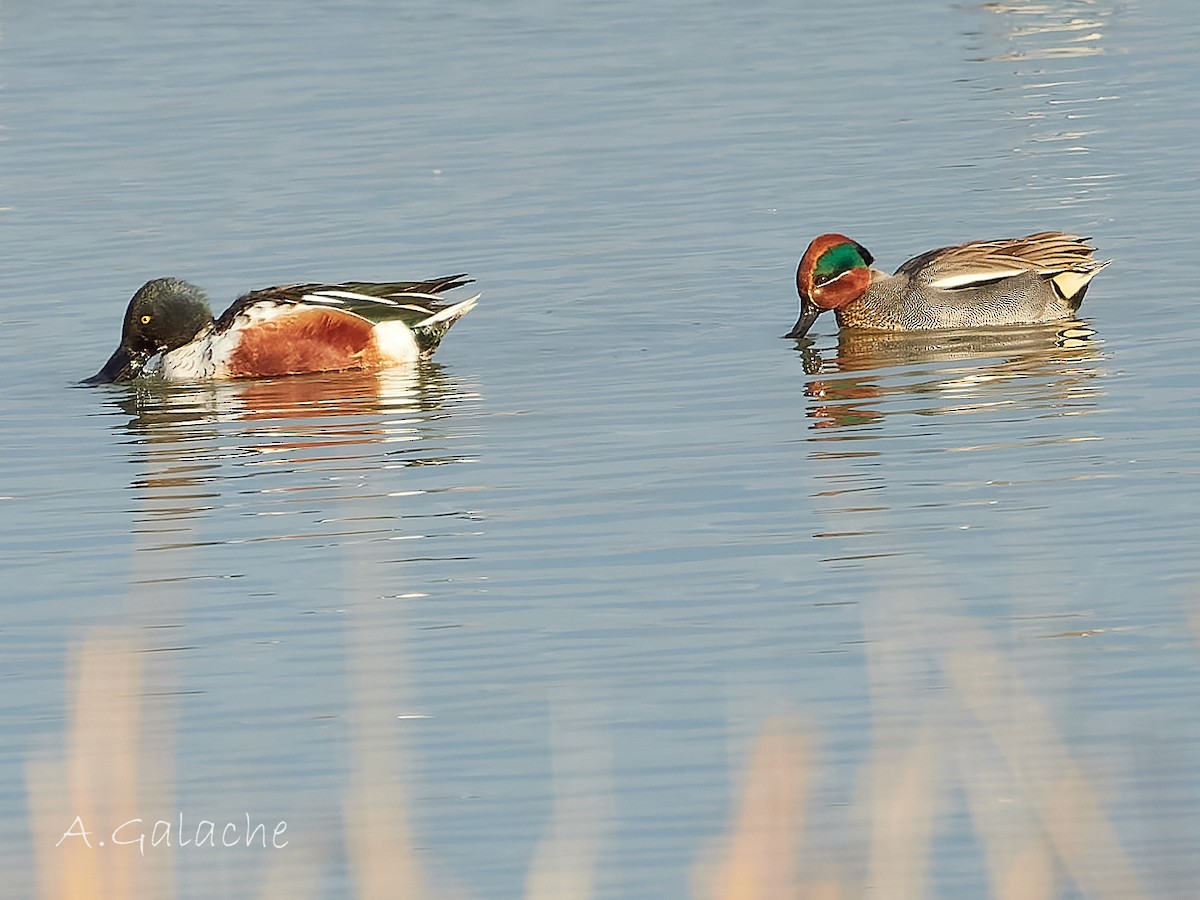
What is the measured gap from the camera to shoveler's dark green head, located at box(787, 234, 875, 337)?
44.8 ft

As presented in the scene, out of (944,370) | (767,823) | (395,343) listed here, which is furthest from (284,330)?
(767,823)

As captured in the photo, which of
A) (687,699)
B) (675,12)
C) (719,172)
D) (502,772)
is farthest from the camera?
(675,12)

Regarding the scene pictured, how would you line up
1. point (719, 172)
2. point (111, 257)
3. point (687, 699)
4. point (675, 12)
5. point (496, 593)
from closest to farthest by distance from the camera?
point (687, 699)
point (496, 593)
point (111, 257)
point (719, 172)
point (675, 12)

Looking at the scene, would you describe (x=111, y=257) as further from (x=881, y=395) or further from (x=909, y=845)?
(x=909, y=845)

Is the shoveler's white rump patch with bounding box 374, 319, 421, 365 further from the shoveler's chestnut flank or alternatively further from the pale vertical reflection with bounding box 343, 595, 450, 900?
the pale vertical reflection with bounding box 343, 595, 450, 900

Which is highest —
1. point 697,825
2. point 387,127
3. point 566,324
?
point 387,127

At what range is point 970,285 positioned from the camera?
13609 mm

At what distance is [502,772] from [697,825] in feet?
2.10

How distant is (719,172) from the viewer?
58.3ft

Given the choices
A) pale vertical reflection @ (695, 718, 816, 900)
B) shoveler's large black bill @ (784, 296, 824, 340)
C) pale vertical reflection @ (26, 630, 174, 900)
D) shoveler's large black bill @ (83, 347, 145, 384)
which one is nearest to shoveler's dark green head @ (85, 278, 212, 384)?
shoveler's large black bill @ (83, 347, 145, 384)

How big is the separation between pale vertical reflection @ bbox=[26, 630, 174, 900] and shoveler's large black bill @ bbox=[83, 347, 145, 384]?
5.16 metres

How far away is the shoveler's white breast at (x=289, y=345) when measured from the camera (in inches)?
513

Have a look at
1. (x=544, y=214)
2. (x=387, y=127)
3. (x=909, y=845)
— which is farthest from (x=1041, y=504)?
(x=387, y=127)

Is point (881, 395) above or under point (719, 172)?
under
